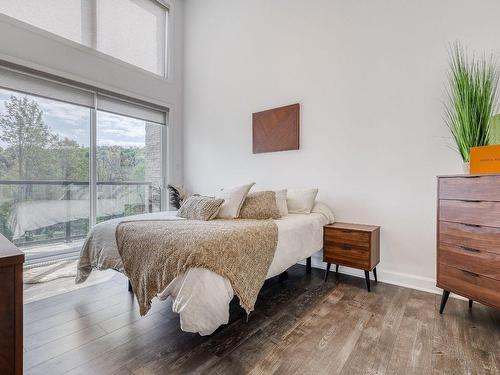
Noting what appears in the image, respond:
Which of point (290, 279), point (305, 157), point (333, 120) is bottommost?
point (290, 279)

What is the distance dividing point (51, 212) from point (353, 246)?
3.54 meters

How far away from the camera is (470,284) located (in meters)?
1.73

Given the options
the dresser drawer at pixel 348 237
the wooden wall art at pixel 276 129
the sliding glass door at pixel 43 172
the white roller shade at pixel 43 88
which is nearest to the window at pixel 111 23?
the white roller shade at pixel 43 88

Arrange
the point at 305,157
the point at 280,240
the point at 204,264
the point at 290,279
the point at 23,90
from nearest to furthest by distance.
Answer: the point at 204,264 → the point at 280,240 → the point at 290,279 → the point at 23,90 → the point at 305,157

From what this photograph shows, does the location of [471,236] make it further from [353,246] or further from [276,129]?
[276,129]

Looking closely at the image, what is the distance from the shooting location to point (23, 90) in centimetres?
284

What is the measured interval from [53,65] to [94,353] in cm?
319

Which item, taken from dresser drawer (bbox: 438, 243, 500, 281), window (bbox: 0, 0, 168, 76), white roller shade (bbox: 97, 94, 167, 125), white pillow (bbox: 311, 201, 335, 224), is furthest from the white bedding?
window (bbox: 0, 0, 168, 76)

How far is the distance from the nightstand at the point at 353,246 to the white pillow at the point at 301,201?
0.96ft

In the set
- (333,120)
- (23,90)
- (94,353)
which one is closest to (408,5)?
(333,120)

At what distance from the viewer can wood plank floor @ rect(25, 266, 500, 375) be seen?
4.40ft

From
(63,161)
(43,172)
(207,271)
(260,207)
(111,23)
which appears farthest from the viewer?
(111,23)

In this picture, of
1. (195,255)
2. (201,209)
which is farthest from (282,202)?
(195,255)

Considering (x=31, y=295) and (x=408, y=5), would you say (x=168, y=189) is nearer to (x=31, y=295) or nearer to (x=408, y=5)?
(x=31, y=295)
